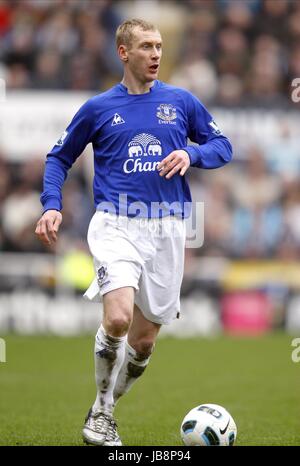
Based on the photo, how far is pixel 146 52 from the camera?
693 cm

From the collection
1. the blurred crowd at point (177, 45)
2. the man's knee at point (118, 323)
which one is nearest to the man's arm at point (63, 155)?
the man's knee at point (118, 323)

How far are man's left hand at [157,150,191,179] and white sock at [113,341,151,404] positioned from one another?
1251 millimetres

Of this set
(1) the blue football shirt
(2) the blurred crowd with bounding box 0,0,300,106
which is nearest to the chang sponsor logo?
(1) the blue football shirt

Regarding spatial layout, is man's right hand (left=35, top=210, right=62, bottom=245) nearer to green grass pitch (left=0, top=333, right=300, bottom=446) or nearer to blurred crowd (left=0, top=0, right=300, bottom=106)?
green grass pitch (left=0, top=333, right=300, bottom=446)

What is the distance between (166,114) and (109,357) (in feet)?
5.46

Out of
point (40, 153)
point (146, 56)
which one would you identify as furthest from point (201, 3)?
point (146, 56)

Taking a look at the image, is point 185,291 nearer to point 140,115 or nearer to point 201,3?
point 201,3

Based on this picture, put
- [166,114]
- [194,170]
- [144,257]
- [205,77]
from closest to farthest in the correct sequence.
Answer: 1. [144,257]
2. [166,114]
3. [194,170]
4. [205,77]

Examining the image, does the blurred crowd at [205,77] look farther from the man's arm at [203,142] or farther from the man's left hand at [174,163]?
the man's left hand at [174,163]

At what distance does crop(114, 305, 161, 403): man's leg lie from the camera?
709 centimetres

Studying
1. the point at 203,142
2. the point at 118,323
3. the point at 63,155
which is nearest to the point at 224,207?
the point at 203,142

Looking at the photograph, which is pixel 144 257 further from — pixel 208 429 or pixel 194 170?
pixel 194 170

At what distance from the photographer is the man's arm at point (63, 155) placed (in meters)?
6.99
